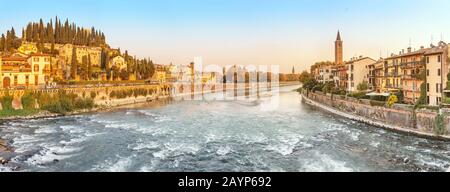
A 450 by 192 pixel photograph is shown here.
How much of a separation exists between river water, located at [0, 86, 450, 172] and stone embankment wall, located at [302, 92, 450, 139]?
52 centimetres

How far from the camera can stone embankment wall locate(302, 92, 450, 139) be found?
27.2 feet

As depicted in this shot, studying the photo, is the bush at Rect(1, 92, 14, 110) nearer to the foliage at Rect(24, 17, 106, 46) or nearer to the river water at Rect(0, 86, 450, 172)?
the river water at Rect(0, 86, 450, 172)

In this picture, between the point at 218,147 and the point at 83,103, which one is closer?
the point at 218,147

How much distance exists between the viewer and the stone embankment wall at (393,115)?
830 centimetres

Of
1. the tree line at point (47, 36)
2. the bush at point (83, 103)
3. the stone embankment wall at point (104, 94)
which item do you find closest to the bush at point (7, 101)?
the stone embankment wall at point (104, 94)

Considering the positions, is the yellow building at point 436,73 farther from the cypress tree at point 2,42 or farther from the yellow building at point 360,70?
the cypress tree at point 2,42

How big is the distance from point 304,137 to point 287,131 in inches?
30.8

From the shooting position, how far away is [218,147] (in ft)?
21.9

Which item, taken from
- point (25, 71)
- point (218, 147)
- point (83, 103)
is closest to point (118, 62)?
point (25, 71)

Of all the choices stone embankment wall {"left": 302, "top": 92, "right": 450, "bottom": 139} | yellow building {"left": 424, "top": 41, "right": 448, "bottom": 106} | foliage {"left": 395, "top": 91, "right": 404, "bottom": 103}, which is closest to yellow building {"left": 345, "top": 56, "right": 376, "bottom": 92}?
stone embankment wall {"left": 302, "top": 92, "right": 450, "bottom": 139}

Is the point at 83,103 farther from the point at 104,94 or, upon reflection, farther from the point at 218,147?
the point at 218,147

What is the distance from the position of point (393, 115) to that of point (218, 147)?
547 centimetres

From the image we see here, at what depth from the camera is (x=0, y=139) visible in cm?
783
